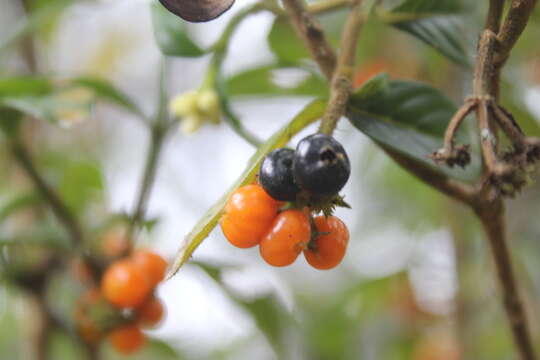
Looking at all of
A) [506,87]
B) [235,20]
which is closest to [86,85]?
[235,20]

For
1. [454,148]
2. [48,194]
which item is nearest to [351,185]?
[48,194]

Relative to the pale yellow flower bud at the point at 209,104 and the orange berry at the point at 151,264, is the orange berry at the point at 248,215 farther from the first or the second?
the orange berry at the point at 151,264

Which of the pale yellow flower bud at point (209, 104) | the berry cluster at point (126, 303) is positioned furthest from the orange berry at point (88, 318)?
the pale yellow flower bud at point (209, 104)

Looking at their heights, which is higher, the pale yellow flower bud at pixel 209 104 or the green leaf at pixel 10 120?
the pale yellow flower bud at pixel 209 104

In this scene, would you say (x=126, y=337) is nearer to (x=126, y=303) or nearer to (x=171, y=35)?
A: (x=126, y=303)

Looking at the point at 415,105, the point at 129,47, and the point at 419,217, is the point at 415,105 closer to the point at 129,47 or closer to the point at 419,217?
the point at 419,217

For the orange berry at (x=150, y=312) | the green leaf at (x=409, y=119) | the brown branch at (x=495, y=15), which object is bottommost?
the orange berry at (x=150, y=312)
